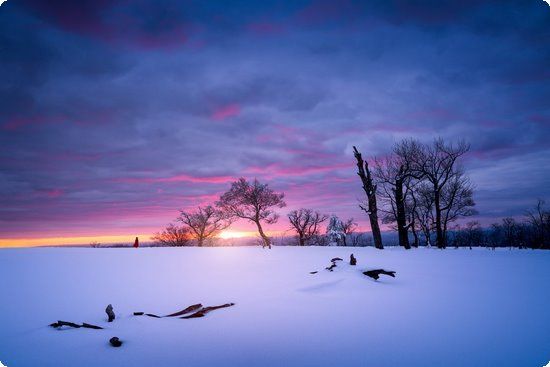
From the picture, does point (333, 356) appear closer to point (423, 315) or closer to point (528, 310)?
point (423, 315)

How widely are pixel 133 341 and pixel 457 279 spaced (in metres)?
7.03

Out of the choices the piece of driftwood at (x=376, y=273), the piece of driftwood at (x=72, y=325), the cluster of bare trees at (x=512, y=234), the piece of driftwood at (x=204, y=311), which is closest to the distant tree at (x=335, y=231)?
the cluster of bare trees at (x=512, y=234)

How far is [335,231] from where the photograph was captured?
2276 inches

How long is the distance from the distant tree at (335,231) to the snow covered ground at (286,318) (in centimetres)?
5010

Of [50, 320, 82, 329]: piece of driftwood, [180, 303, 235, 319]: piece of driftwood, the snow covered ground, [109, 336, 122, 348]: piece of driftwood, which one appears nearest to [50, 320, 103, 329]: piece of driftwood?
[50, 320, 82, 329]: piece of driftwood

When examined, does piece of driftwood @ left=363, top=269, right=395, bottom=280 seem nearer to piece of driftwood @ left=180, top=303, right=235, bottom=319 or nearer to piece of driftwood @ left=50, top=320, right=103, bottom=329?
piece of driftwood @ left=180, top=303, right=235, bottom=319

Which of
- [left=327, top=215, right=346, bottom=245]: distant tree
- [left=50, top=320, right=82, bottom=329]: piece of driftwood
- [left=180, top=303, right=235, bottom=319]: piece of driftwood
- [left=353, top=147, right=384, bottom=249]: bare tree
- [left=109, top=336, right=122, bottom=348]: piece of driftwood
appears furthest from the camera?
[left=327, top=215, right=346, bottom=245]: distant tree

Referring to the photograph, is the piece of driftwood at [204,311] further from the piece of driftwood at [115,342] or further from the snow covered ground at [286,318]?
the piece of driftwood at [115,342]

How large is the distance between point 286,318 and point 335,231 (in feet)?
182

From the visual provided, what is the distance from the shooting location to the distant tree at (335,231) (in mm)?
57531

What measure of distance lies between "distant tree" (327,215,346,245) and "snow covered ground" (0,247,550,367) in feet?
164

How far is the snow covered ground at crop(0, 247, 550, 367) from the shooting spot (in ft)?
10.7

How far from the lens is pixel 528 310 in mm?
4633

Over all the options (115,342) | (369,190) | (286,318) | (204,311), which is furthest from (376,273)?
(369,190)
